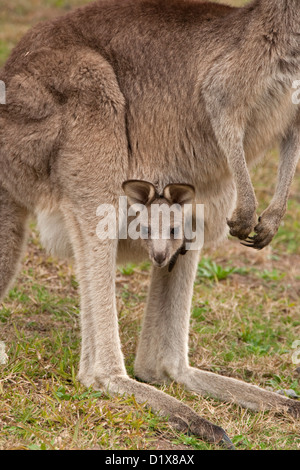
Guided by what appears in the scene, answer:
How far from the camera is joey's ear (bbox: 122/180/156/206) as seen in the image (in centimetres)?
322

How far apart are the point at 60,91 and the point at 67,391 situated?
4.52ft

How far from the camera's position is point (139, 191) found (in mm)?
3271

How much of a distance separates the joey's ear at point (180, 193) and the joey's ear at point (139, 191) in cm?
7

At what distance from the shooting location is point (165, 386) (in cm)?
346

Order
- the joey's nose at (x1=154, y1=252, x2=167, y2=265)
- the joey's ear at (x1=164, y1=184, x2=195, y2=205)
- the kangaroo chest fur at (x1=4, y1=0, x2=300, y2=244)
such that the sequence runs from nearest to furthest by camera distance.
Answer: the joey's nose at (x1=154, y1=252, x2=167, y2=265) < the joey's ear at (x1=164, y1=184, x2=195, y2=205) < the kangaroo chest fur at (x1=4, y1=0, x2=300, y2=244)

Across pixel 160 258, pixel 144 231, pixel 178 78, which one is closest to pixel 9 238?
pixel 144 231

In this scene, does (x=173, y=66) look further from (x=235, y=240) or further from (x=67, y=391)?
(x=235, y=240)

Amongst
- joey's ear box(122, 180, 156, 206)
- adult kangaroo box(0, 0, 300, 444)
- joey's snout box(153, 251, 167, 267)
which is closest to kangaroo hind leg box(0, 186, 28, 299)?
adult kangaroo box(0, 0, 300, 444)

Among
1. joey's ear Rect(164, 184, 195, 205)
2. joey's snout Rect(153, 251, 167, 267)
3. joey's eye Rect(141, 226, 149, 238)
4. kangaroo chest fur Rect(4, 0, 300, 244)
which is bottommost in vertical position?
joey's snout Rect(153, 251, 167, 267)

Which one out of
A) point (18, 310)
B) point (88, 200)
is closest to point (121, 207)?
point (88, 200)

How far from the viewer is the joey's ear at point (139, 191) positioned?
10.6 ft

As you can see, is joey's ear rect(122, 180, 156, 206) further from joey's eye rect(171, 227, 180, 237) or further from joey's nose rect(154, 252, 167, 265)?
joey's nose rect(154, 252, 167, 265)

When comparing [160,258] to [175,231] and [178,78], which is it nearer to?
[175,231]

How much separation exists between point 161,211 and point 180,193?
0.40ft
